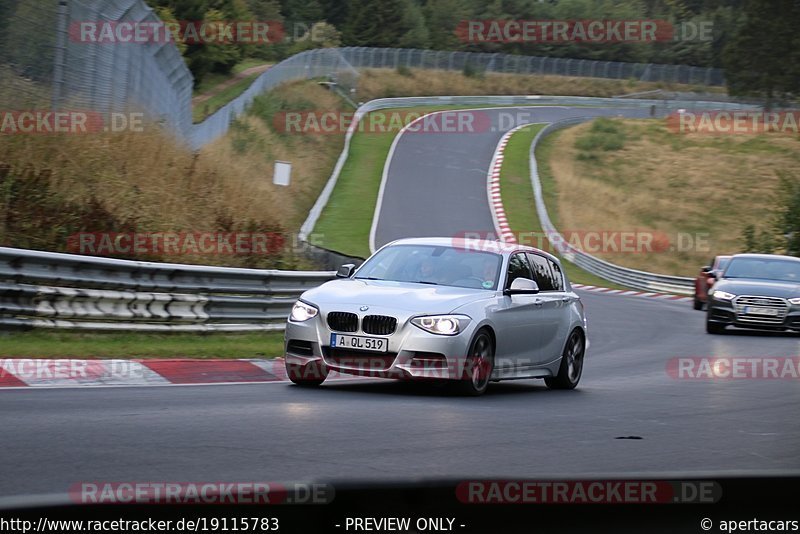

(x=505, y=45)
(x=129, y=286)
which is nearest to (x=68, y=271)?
(x=129, y=286)

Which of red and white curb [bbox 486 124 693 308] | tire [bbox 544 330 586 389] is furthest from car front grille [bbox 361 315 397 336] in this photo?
red and white curb [bbox 486 124 693 308]

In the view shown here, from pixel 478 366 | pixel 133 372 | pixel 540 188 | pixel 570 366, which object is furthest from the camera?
pixel 540 188

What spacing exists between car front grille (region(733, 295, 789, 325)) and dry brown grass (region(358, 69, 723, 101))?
2075 inches

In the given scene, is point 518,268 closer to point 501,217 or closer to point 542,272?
point 542,272

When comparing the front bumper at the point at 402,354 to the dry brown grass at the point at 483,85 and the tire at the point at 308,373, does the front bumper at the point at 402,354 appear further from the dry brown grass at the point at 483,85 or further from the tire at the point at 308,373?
the dry brown grass at the point at 483,85

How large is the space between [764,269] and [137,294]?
13249 mm

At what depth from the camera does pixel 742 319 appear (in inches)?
859

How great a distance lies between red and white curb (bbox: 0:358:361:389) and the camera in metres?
10.7

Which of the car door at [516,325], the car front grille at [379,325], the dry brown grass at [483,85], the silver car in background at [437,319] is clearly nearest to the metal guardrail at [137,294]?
the silver car in background at [437,319]

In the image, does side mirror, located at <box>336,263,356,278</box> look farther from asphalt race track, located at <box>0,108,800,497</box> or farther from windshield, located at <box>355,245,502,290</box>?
asphalt race track, located at <box>0,108,800,497</box>

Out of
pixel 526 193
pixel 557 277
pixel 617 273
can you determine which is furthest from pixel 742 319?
pixel 526 193

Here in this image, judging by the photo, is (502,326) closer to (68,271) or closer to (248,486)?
(68,271)

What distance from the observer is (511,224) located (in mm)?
43938

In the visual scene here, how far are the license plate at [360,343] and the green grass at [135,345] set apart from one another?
2.68 m
